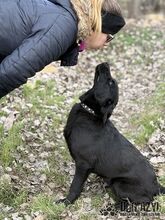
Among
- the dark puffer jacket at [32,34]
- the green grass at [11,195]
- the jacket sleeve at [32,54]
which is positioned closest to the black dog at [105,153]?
the green grass at [11,195]

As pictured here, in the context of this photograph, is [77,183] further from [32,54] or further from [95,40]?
[32,54]

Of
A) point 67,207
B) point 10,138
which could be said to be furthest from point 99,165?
point 10,138

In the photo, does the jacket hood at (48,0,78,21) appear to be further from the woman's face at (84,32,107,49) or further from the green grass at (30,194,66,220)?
the green grass at (30,194,66,220)

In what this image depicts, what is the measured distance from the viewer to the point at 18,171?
5.24 metres

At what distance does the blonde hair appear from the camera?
11.8ft

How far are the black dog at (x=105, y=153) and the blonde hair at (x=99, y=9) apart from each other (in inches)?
34.3

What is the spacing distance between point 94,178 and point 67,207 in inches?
31.2

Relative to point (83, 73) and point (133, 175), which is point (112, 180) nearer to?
point (133, 175)

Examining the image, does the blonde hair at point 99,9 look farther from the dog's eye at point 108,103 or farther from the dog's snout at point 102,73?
the dog's eye at point 108,103

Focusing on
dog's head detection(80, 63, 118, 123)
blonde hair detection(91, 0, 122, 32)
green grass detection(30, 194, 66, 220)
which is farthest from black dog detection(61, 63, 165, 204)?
blonde hair detection(91, 0, 122, 32)

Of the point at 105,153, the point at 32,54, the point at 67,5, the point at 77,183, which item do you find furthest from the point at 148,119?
the point at 32,54

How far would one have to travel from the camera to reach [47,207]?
4.38 m

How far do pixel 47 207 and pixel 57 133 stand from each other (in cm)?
201

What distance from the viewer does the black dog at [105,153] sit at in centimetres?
449
